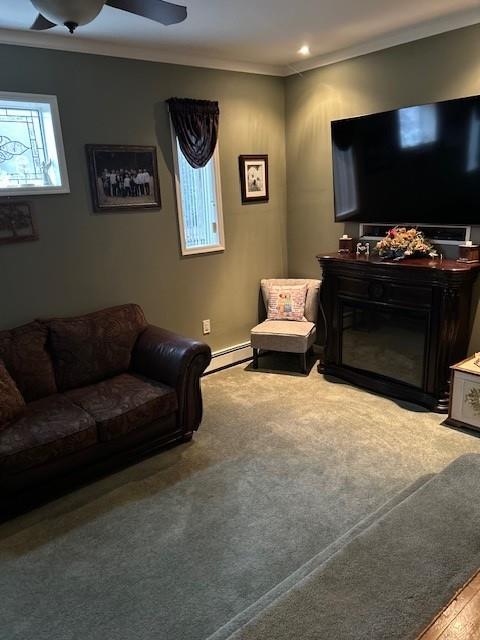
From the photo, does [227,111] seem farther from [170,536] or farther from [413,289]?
[170,536]

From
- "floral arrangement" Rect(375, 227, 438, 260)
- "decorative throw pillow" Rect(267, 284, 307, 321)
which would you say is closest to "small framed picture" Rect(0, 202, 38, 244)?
"decorative throw pillow" Rect(267, 284, 307, 321)

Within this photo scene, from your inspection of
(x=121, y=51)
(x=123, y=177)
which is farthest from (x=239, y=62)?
(x=123, y=177)

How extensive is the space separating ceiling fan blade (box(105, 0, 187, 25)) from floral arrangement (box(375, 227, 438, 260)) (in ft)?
7.26

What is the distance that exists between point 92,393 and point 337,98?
10.3ft

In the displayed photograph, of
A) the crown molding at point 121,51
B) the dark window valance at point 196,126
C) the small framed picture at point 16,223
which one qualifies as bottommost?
the small framed picture at point 16,223

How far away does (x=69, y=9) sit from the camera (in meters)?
1.64

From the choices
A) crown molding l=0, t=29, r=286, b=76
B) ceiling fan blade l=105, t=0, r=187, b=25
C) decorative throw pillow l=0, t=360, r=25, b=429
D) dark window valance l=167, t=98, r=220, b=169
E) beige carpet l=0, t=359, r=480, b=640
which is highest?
crown molding l=0, t=29, r=286, b=76

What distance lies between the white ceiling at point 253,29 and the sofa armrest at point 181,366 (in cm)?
200

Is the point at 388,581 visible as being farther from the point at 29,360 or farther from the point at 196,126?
the point at 196,126

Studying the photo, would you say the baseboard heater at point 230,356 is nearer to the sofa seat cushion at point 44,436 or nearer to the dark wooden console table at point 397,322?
the dark wooden console table at point 397,322

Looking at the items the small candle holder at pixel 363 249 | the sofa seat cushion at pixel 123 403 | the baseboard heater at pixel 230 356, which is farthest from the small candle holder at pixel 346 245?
the sofa seat cushion at pixel 123 403

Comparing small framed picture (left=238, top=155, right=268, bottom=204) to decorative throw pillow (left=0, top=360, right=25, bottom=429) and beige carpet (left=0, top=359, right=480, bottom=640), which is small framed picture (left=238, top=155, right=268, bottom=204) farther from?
decorative throw pillow (left=0, top=360, right=25, bottom=429)

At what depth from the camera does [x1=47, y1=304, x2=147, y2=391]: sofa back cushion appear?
314 cm

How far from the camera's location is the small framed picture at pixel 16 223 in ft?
10.3
